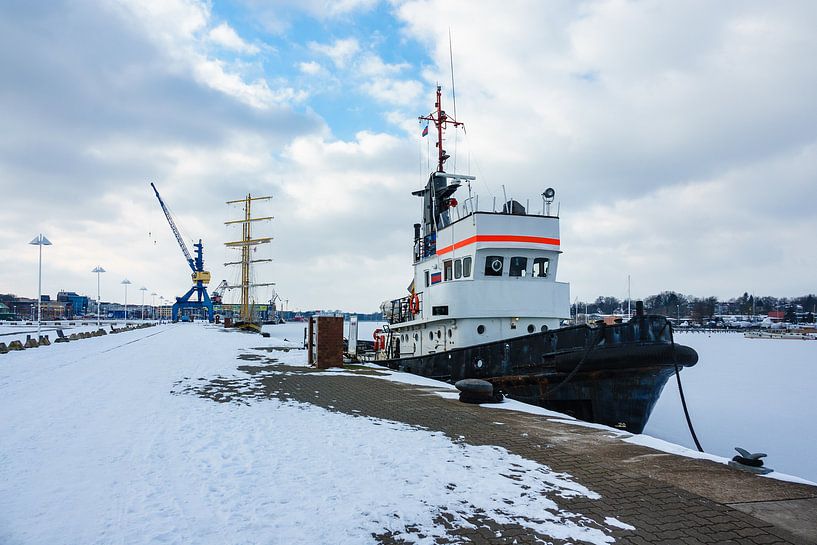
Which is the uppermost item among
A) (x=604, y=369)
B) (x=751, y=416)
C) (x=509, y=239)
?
(x=509, y=239)

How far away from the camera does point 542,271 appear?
13.7 meters

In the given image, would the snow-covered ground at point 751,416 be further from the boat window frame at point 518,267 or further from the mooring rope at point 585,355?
the boat window frame at point 518,267

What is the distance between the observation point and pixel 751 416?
16312 mm

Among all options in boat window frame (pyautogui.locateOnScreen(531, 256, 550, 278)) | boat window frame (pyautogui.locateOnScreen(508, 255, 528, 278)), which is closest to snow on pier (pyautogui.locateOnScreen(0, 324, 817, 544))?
boat window frame (pyautogui.locateOnScreen(508, 255, 528, 278))

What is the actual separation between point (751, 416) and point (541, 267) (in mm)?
9651

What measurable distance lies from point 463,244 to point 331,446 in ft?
28.6

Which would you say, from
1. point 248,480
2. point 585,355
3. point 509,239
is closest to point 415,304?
point 509,239

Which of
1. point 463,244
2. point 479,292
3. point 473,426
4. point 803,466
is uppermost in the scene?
point 463,244

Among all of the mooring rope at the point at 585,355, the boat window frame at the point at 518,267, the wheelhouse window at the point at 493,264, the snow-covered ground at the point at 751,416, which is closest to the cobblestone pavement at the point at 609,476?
the mooring rope at the point at 585,355

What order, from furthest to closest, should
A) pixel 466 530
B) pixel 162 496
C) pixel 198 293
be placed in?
pixel 198 293
pixel 162 496
pixel 466 530

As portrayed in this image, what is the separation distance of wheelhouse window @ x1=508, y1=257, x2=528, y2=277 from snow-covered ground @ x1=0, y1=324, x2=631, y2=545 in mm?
7291

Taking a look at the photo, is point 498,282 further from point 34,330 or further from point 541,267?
point 34,330

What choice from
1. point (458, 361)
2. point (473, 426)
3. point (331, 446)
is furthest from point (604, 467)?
point (458, 361)

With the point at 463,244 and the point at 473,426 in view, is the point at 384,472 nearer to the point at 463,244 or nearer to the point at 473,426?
the point at 473,426
